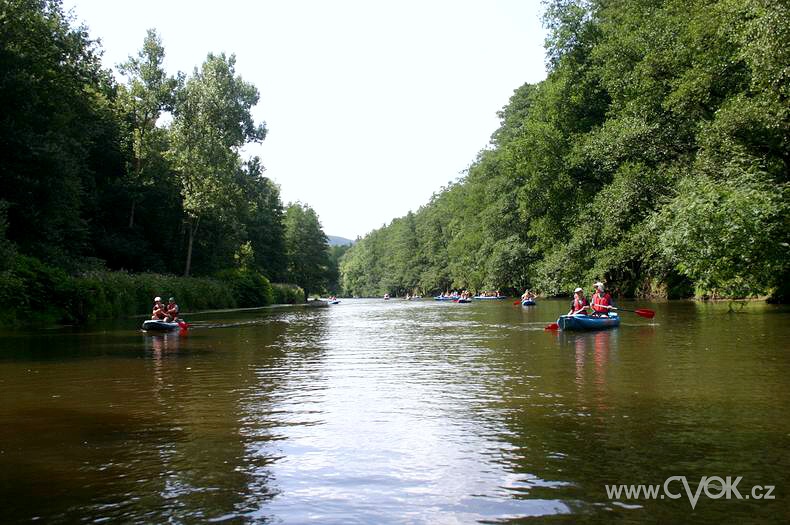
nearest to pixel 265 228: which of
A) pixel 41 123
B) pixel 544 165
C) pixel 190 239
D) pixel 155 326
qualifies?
pixel 190 239

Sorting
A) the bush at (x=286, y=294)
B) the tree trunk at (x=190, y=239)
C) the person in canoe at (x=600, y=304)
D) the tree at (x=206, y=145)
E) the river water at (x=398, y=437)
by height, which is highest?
the tree at (x=206, y=145)

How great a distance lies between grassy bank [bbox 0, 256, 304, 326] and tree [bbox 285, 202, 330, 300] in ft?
197

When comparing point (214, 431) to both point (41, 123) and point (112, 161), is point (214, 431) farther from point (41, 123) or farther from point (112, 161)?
point (112, 161)

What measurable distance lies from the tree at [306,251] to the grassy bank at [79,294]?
60.2 metres

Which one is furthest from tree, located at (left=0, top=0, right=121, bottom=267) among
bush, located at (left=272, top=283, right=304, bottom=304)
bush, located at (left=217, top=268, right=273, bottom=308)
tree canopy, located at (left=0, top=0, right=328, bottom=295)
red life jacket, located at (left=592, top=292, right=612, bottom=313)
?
bush, located at (left=272, top=283, right=304, bottom=304)

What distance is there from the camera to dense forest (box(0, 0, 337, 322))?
3247 centimetres

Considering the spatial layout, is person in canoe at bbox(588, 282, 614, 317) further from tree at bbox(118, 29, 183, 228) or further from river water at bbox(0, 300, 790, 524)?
tree at bbox(118, 29, 183, 228)

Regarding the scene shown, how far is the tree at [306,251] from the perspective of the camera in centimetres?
11088

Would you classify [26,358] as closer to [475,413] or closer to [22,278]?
[475,413]

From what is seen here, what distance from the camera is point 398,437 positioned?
778cm

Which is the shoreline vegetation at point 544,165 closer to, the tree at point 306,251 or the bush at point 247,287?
the bush at point 247,287

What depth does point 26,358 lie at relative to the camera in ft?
53.2

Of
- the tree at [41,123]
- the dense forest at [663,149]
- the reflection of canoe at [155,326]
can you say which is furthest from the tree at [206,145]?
the reflection of canoe at [155,326]

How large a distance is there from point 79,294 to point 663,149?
31.6 meters
